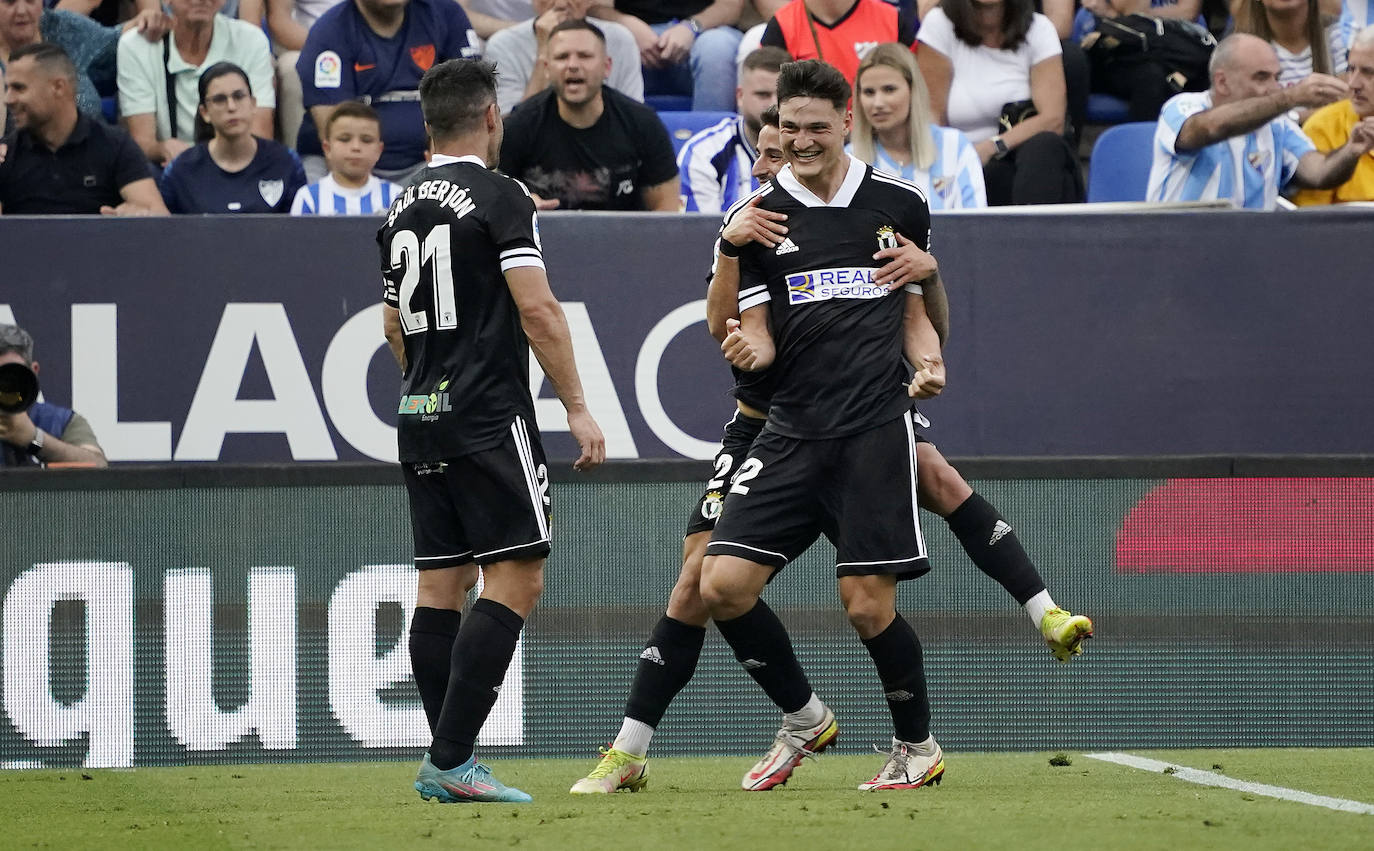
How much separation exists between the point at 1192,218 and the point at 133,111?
5.67 metres

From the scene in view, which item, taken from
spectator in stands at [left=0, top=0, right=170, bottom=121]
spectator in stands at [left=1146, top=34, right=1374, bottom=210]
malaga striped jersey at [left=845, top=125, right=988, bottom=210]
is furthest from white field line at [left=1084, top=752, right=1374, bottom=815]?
spectator in stands at [left=0, top=0, right=170, bottom=121]

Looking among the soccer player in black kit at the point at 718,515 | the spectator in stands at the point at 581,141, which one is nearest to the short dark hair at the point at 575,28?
the spectator in stands at the point at 581,141

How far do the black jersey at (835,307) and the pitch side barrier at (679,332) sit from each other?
2500 mm

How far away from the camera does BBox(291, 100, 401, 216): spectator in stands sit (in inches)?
357

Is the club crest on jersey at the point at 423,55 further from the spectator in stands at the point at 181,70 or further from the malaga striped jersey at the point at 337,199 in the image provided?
the malaga striped jersey at the point at 337,199

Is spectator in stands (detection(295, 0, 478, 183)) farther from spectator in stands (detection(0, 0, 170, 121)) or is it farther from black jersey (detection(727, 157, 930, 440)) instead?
black jersey (detection(727, 157, 930, 440))

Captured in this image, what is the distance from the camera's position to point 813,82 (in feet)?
18.4

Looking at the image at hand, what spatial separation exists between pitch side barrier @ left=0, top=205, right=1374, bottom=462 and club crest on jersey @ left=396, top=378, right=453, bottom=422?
102 inches

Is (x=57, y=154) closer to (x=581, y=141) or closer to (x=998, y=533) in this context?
(x=581, y=141)

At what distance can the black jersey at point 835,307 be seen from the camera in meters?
5.70

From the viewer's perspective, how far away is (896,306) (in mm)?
5797

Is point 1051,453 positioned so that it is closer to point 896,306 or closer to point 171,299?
point 896,306

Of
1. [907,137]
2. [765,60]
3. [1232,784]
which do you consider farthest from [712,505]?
[765,60]

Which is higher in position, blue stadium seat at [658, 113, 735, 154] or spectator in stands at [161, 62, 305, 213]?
blue stadium seat at [658, 113, 735, 154]
